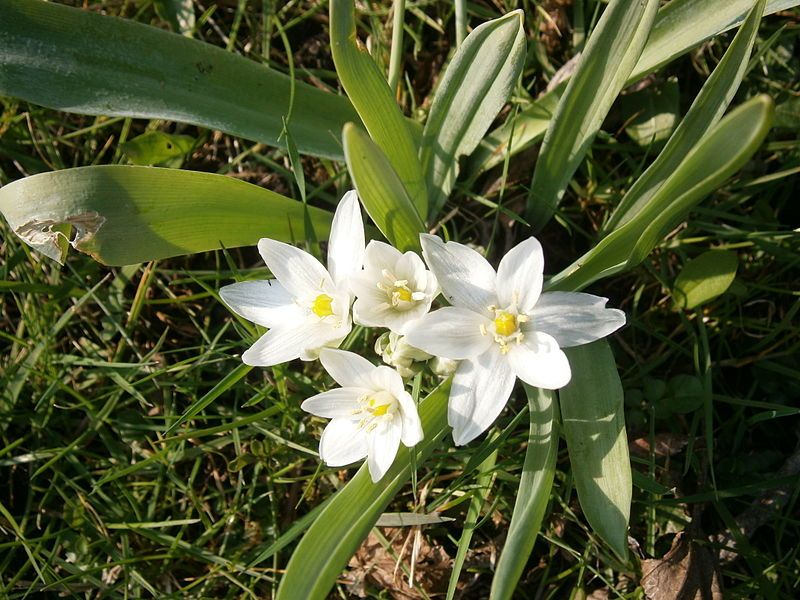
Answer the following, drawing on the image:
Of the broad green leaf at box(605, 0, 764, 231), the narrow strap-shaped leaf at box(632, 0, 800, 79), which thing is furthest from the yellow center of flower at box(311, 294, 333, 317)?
the narrow strap-shaped leaf at box(632, 0, 800, 79)

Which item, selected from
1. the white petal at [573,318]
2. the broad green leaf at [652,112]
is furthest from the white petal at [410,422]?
the broad green leaf at [652,112]

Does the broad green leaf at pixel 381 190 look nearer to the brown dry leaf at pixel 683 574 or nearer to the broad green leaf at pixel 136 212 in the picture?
A: the broad green leaf at pixel 136 212

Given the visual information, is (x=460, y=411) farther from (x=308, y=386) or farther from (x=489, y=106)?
(x=489, y=106)

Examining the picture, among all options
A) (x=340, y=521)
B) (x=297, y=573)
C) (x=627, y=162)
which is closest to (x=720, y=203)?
(x=627, y=162)

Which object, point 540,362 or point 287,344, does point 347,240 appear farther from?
point 540,362

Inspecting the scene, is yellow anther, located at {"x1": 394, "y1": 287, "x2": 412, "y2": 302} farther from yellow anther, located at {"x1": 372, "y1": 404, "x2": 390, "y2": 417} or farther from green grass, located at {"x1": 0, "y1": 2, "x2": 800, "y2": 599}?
green grass, located at {"x1": 0, "y1": 2, "x2": 800, "y2": 599}

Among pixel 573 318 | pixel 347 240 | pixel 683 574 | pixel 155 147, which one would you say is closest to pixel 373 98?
pixel 347 240
